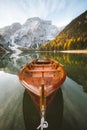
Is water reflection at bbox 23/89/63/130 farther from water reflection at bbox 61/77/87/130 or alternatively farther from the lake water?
water reflection at bbox 61/77/87/130

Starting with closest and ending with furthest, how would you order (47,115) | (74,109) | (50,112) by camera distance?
1. (47,115)
2. (50,112)
3. (74,109)

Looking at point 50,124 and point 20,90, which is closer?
point 50,124

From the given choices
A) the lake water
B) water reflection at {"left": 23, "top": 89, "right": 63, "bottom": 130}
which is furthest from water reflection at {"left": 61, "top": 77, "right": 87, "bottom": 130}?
water reflection at {"left": 23, "top": 89, "right": 63, "bottom": 130}

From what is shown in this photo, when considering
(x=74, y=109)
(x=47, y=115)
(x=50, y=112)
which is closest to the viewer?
(x=47, y=115)

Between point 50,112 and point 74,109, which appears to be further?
point 74,109

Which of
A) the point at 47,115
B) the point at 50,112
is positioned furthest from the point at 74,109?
the point at 47,115

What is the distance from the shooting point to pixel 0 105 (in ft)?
27.6

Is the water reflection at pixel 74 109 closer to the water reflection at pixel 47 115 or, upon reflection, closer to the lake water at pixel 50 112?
the lake water at pixel 50 112

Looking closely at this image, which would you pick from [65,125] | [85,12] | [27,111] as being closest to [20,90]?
[27,111]

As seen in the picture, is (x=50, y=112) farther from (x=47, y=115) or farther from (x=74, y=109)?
(x=74, y=109)

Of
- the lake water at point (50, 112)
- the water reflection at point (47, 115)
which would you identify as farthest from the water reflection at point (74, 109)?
the water reflection at point (47, 115)

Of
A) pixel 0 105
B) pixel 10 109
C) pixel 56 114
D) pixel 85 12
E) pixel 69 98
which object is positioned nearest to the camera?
pixel 56 114

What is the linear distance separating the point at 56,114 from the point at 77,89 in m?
4.46

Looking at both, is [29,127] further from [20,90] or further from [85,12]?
[85,12]
